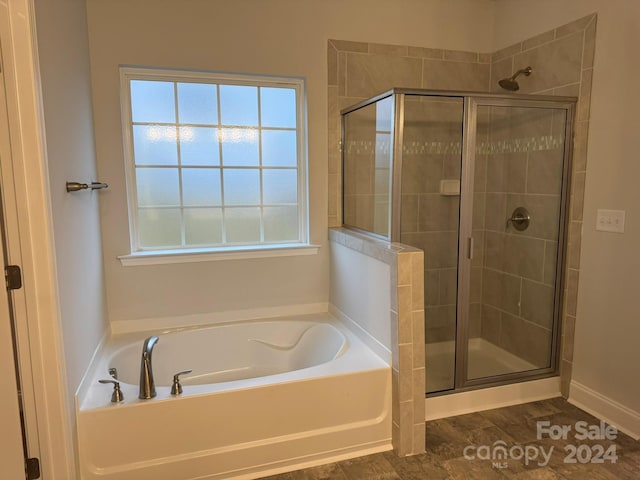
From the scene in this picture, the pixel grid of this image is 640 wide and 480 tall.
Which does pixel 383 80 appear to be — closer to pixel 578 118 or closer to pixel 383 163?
pixel 383 163

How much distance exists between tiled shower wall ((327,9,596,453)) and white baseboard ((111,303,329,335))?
626 millimetres

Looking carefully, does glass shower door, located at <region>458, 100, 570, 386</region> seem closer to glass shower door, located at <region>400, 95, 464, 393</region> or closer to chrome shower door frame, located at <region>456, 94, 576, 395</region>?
chrome shower door frame, located at <region>456, 94, 576, 395</region>

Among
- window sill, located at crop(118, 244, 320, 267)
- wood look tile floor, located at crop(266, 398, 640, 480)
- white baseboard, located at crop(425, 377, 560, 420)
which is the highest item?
window sill, located at crop(118, 244, 320, 267)

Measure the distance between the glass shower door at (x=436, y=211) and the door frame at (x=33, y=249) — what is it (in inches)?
69.1

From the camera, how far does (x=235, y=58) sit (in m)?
2.62

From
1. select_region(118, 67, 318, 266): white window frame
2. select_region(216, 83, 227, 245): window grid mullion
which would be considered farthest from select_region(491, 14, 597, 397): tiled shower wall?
select_region(216, 83, 227, 245): window grid mullion

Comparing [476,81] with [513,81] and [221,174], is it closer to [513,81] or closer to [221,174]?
[513,81]

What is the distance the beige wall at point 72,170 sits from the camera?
1.66 m

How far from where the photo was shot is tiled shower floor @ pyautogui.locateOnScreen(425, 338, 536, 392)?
2.49 meters

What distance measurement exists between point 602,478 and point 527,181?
1.71m

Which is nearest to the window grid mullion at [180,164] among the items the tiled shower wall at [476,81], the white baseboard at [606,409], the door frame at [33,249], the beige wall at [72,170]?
the beige wall at [72,170]

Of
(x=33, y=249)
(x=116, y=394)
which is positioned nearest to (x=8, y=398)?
(x=116, y=394)

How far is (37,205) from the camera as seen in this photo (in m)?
1.50

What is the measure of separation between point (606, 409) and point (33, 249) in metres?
2.86
